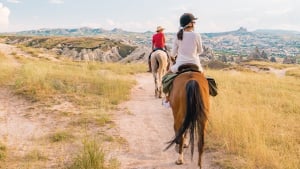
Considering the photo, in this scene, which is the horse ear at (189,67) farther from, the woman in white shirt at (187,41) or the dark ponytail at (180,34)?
the dark ponytail at (180,34)

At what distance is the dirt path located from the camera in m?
7.17

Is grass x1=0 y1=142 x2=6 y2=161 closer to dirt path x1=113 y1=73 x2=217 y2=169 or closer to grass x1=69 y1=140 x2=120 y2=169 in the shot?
grass x1=69 y1=140 x2=120 y2=169

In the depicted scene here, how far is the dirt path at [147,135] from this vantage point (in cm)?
717

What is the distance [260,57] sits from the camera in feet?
354

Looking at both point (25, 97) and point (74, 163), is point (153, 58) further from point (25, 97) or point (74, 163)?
point (74, 163)

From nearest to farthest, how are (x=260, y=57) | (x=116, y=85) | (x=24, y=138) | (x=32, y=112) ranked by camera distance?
1. (x=24, y=138)
2. (x=32, y=112)
3. (x=116, y=85)
4. (x=260, y=57)

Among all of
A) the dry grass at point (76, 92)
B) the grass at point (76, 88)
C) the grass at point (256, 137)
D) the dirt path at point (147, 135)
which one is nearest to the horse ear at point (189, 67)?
the grass at point (256, 137)

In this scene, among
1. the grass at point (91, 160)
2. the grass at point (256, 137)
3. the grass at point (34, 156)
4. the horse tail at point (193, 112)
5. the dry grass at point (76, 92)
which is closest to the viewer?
A: the horse tail at point (193, 112)

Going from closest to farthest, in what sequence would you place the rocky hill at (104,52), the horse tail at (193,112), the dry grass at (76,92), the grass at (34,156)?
the horse tail at (193,112) → the grass at (34,156) → the dry grass at (76,92) → the rocky hill at (104,52)

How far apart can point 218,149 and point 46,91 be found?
28.0 feet

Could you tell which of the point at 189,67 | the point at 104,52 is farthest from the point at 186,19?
the point at 104,52

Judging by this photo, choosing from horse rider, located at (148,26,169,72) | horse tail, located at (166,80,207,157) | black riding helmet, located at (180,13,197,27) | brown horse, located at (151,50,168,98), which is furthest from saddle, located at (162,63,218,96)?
horse rider, located at (148,26,169,72)

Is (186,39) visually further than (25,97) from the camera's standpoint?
No

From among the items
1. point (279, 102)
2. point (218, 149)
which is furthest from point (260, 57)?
point (218, 149)
